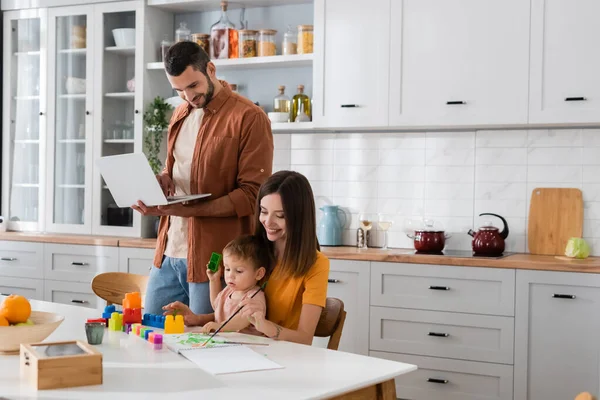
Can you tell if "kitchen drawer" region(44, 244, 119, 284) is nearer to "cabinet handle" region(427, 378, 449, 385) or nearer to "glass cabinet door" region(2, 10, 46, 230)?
"glass cabinet door" region(2, 10, 46, 230)

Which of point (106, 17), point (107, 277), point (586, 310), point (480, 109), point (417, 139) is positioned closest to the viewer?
point (107, 277)

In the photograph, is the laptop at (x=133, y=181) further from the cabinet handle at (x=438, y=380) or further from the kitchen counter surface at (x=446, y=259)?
the cabinet handle at (x=438, y=380)

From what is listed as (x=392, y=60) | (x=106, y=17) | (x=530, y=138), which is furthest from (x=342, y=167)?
(x=106, y=17)

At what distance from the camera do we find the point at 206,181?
9.47 ft

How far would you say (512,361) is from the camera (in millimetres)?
3725

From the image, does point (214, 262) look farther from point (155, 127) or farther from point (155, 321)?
point (155, 127)

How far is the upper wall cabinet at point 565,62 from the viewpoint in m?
3.75

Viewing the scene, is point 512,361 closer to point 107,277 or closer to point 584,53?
point 584,53

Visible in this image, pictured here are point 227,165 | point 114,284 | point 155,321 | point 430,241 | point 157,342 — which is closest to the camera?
point 157,342

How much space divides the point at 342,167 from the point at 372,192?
0.22 meters

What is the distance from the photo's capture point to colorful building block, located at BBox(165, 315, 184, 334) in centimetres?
222

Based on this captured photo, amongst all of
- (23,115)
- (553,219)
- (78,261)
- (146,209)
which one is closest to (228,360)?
(146,209)

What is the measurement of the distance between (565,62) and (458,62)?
492 millimetres

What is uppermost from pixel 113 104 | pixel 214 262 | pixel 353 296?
pixel 113 104
